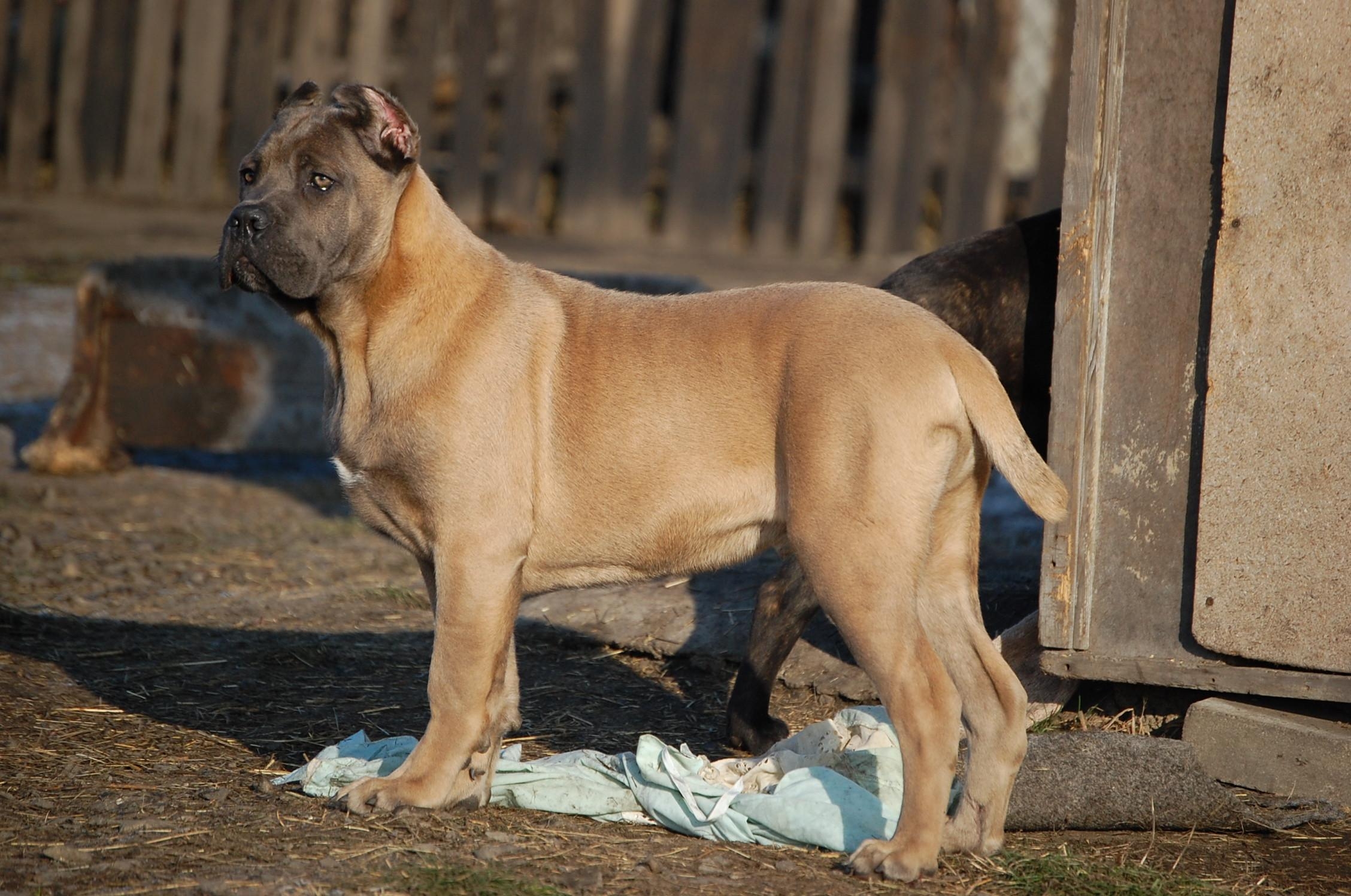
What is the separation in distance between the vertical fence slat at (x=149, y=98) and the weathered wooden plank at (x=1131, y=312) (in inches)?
390

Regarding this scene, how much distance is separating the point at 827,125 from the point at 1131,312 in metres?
7.23

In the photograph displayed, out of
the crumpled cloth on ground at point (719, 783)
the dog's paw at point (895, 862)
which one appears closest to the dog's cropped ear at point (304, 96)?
the crumpled cloth on ground at point (719, 783)

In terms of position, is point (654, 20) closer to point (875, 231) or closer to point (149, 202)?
point (875, 231)

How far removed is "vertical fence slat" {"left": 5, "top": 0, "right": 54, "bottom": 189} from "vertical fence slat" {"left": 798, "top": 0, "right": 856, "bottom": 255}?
6.95 m

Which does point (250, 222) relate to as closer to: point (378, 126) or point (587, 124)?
point (378, 126)

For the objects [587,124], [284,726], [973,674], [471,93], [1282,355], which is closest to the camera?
[973,674]

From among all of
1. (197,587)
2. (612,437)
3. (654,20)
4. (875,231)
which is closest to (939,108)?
(875,231)

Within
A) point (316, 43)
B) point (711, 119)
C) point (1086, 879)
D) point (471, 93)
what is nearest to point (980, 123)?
point (711, 119)

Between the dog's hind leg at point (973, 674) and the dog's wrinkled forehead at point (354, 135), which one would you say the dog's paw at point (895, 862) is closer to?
the dog's hind leg at point (973, 674)

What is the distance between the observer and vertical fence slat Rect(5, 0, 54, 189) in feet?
40.1

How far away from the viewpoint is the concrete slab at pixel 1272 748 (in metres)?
4.36

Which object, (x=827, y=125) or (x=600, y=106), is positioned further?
(x=600, y=106)

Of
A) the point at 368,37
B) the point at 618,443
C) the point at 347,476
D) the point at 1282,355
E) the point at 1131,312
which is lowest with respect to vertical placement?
the point at 347,476

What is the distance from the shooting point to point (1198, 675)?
4562 millimetres
